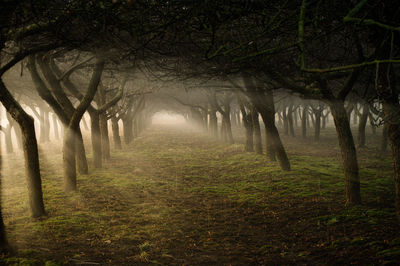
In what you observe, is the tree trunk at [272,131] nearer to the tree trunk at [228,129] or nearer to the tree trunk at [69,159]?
the tree trunk at [69,159]

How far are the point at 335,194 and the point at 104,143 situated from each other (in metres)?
12.3

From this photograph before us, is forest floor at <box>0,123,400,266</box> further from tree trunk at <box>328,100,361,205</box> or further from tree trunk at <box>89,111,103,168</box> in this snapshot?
tree trunk at <box>89,111,103,168</box>

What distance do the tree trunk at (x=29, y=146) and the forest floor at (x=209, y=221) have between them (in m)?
0.44

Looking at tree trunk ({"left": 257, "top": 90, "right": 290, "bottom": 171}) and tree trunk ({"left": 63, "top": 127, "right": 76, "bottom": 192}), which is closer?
tree trunk ({"left": 63, "top": 127, "right": 76, "bottom": 192})

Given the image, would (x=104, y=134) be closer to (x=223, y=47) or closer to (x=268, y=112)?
(x=268, y=112)

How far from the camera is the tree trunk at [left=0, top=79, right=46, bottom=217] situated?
20.0 ft

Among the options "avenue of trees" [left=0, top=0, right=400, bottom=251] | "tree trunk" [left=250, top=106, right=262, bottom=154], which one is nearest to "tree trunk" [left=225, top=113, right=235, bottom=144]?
"tree trunk" [left=250, top=106, right=262, bottom=154]

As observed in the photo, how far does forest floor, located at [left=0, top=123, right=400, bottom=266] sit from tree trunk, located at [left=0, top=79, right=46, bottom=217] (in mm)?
443

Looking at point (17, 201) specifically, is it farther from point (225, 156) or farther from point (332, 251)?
point (225, 156)

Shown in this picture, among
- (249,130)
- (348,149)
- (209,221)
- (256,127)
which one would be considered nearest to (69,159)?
(209,221)

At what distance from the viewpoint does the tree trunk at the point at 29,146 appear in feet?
20.0

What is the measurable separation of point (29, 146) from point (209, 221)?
470cm

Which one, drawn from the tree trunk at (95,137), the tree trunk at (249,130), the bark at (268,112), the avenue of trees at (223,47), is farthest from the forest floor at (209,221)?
the tree trunk at (249,130)

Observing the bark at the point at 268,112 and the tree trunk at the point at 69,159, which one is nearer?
the tree trunk at the point at 69,159
